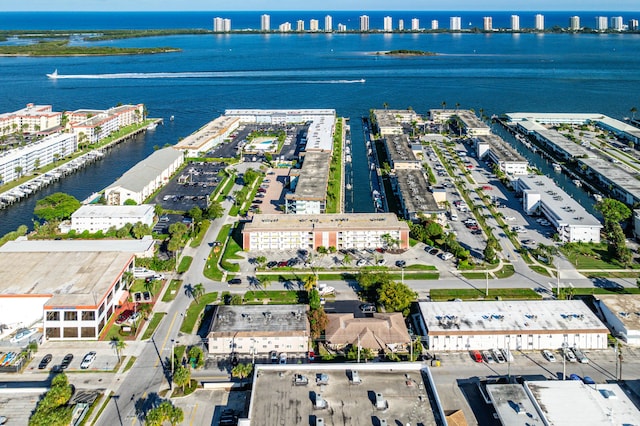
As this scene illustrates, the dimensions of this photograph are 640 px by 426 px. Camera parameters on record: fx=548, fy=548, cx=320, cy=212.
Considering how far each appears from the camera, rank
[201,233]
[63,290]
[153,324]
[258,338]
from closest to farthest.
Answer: [258,338], [153,324], [63,290], [201,233]

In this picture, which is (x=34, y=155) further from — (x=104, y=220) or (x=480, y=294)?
(x=480, y=294)

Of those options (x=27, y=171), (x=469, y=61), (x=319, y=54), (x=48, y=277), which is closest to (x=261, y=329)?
(x=48, y=277)

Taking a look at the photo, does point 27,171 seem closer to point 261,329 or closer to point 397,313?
point 261,329

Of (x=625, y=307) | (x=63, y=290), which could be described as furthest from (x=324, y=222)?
(x=625, y=307)

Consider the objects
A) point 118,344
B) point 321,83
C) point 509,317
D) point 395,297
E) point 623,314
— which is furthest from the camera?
point 321,83

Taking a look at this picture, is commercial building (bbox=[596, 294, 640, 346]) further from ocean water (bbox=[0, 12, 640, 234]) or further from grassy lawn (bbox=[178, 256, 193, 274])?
grassy lawn (bbox=[178, 256, 193, 274])

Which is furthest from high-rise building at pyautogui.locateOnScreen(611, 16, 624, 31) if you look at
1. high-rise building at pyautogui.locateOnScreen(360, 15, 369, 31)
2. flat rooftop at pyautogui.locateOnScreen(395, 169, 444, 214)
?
flat rooftop at pyautogui.locateOnScreen(395, 169, 444, 214)
